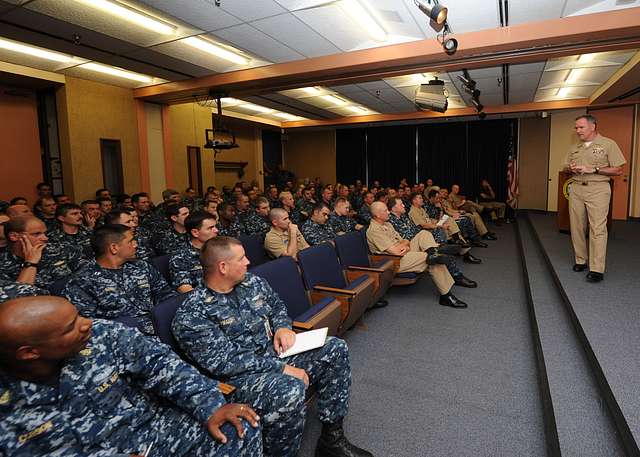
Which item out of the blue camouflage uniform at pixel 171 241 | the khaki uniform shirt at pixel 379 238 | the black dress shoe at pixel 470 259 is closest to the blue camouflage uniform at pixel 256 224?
the blue camouflage uniform at pixel 171 241

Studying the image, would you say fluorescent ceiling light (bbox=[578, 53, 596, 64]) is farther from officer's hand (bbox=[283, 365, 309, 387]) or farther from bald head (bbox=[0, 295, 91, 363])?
bald head (bbox=[0, 295, 91, 363])

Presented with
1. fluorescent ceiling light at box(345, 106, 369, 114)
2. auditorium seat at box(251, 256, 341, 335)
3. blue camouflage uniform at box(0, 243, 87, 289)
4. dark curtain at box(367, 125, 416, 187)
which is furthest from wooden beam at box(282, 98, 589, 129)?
blue camouflage uniform at box(0, 243, 87, 289)

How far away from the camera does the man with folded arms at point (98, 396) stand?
1.16 metres

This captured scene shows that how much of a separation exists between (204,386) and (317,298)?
1.59m

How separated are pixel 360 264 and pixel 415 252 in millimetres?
626

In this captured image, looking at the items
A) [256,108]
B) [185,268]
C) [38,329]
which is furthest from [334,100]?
[38,329]

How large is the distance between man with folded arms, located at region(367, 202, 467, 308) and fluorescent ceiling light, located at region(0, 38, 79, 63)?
15.8 feet

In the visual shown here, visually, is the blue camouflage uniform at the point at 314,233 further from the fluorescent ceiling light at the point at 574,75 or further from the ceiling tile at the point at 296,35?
the fluorescent ceiling light at the point at 574,75

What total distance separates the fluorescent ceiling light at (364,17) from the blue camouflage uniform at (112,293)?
10.5ft

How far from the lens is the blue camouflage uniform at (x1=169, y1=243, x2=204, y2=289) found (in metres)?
2.88

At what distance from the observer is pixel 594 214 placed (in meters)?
3.62

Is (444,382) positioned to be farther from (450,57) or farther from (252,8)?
(450,57)

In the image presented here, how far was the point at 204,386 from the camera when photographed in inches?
59.9

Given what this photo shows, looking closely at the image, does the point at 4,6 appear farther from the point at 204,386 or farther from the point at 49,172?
the point at 204,386
